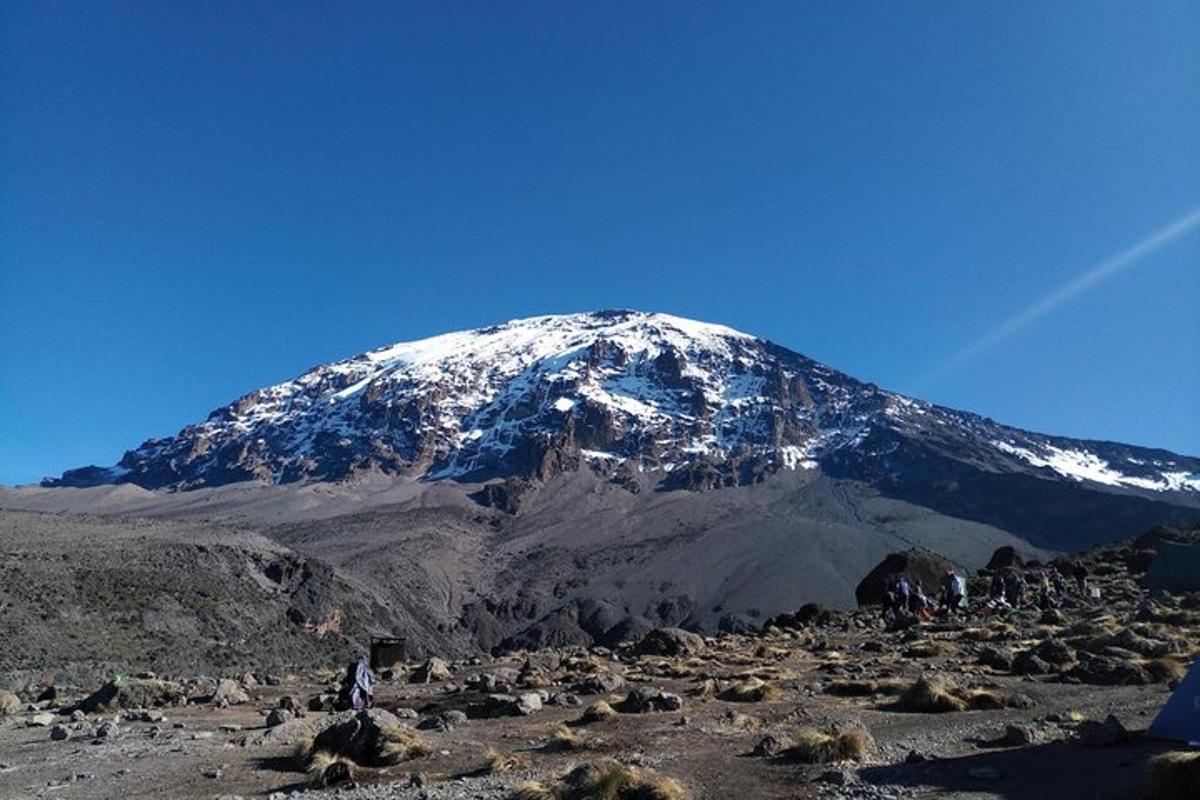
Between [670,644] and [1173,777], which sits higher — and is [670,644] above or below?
below

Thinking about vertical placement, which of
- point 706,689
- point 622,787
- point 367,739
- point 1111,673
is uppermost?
point 1111,673

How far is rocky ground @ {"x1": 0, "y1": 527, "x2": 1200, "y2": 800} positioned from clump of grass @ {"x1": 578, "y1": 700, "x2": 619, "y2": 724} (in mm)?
70

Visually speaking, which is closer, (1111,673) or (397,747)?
(397,747)

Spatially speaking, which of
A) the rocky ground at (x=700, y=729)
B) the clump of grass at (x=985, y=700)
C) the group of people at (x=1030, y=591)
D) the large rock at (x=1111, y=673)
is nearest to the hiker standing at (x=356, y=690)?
the rocky ground at (x=700, y=729)

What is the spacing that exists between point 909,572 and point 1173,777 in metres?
39.7

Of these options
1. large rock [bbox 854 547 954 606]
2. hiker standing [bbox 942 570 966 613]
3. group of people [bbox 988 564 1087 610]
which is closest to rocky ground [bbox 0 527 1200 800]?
group of people [bbox 988 564 1087 610]

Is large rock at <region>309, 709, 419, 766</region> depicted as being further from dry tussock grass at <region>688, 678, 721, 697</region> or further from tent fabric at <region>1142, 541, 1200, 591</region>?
tent fabric at <region>1142, 541, 1200, 591</region>

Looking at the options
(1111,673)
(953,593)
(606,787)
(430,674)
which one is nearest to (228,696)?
(430,674)

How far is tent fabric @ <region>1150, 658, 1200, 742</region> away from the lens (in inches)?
395

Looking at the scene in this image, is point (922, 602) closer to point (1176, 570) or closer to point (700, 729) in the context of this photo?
point (1176, 570)

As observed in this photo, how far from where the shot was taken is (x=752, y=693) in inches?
668

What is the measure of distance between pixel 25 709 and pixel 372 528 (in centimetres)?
14610

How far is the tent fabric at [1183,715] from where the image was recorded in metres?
10.0

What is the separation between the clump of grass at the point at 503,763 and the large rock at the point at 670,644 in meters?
16.7
